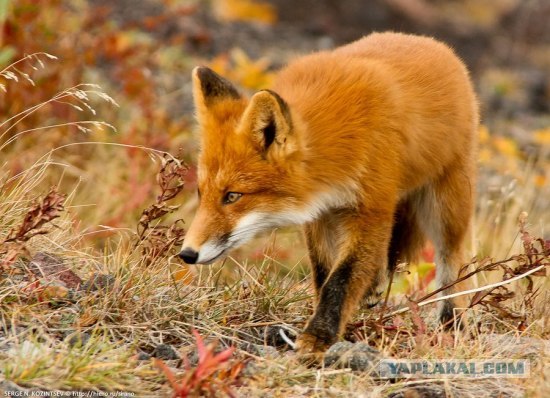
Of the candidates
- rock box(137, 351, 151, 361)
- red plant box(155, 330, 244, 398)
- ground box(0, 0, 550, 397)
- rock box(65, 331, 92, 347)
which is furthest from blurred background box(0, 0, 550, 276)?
red plant box(155, 330, 244, 398)

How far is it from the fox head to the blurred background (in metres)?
0.58

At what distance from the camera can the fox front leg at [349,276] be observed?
15.1 ft

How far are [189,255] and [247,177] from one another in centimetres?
55

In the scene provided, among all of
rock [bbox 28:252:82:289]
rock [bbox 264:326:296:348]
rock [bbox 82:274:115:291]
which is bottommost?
rock [bbox 264:326:296:348]

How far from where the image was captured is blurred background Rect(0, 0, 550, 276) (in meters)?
8.18

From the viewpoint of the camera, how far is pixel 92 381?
3.67m

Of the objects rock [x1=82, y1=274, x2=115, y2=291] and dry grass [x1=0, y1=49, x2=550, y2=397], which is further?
rock [x1=82, y1=274, x2=115, y2=291]

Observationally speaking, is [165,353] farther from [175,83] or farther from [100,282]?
→ [175,83]

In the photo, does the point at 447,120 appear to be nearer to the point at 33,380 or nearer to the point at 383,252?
the point at 383,252

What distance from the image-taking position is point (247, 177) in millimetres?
4668

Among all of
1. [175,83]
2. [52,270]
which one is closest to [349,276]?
[52,270]

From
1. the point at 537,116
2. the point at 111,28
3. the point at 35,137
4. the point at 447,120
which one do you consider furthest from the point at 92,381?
the point at 537,116

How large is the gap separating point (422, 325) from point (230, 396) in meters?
1.46

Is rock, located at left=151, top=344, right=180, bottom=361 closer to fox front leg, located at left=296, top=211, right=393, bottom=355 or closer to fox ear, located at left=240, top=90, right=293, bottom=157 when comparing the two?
fox front leg, located at left=296, top=211, right=393, bottom=355
